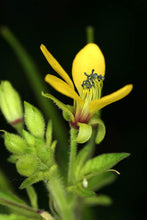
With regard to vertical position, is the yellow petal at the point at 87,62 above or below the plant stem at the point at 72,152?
above

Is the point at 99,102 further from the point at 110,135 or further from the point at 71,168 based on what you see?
the point at 110,135

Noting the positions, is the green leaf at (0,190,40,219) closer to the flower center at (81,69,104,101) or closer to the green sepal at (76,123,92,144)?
the green sepal at (76,123,92,144)

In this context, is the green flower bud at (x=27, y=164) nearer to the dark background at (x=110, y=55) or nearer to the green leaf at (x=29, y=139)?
the green leaf at (x=29, y=139)

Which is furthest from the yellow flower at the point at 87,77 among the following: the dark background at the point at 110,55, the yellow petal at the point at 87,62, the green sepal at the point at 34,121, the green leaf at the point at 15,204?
the dark background at the point at 110,55

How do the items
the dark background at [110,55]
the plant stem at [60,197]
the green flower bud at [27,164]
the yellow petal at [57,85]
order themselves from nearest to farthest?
1. the yellow petal at [57,85]
2. the green flower bud at [27,164]
3. the plant stem at [60,197]
4. the dark background at [110,55]

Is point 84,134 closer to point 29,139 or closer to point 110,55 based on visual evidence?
point 29,139

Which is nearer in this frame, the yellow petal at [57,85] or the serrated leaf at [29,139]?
the yellow petal at [57,85]

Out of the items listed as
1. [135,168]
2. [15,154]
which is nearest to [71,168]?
Result: [15,154]

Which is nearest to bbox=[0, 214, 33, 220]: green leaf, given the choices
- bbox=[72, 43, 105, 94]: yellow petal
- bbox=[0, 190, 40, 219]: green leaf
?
bbox=[0, 190, 40, 219]: green leaf
